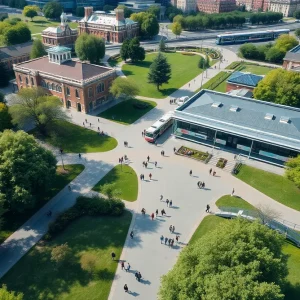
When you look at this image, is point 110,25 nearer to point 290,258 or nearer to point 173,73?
point 173,73

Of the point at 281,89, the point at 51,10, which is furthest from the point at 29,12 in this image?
the point at 281,89

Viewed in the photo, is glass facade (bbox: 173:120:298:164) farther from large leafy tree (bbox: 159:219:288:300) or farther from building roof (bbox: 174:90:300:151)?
large leafy tree (bbox: 159:219:288:300)

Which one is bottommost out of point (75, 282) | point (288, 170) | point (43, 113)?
point (75, 282)

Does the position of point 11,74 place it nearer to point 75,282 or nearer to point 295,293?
point 75,282

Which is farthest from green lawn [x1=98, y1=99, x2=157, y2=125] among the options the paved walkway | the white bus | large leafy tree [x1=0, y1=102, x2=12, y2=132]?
large leafy tree [x1=0, y1=102, x2=12, y2=132]

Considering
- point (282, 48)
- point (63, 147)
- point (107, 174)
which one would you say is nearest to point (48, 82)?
point (63, 147)
